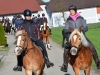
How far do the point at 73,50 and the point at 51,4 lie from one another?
2801 inches

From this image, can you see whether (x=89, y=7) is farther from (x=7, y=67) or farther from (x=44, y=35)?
(x=7, y=67)

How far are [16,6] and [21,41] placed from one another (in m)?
61.7

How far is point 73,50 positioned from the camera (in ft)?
31.8

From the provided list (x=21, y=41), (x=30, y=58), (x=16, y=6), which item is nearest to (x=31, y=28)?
(x=30, y=58)

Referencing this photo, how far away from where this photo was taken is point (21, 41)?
10.1 meters

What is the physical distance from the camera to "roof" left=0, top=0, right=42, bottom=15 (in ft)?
228

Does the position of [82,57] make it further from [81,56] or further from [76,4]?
[76,4]

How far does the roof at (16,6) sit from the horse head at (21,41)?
59.3m

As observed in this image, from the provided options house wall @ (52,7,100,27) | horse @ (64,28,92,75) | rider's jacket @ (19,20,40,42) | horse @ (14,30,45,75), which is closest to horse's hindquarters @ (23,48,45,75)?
horse @ (14,30,45,75)

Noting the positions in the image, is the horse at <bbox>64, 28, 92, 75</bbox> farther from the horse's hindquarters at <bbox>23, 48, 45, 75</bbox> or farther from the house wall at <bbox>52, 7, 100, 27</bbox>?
the house wall at <bbox>52, 7, 100, 27</bbox>

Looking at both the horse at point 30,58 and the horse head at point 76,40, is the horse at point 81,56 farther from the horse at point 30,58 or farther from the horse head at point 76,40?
the horse at point 30,58

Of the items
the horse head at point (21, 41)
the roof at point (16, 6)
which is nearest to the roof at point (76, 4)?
the roof at point (16, 6)

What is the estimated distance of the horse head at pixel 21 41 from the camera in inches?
385

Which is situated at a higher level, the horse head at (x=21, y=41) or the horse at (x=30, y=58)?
the horse head at (x=21, y=41)
